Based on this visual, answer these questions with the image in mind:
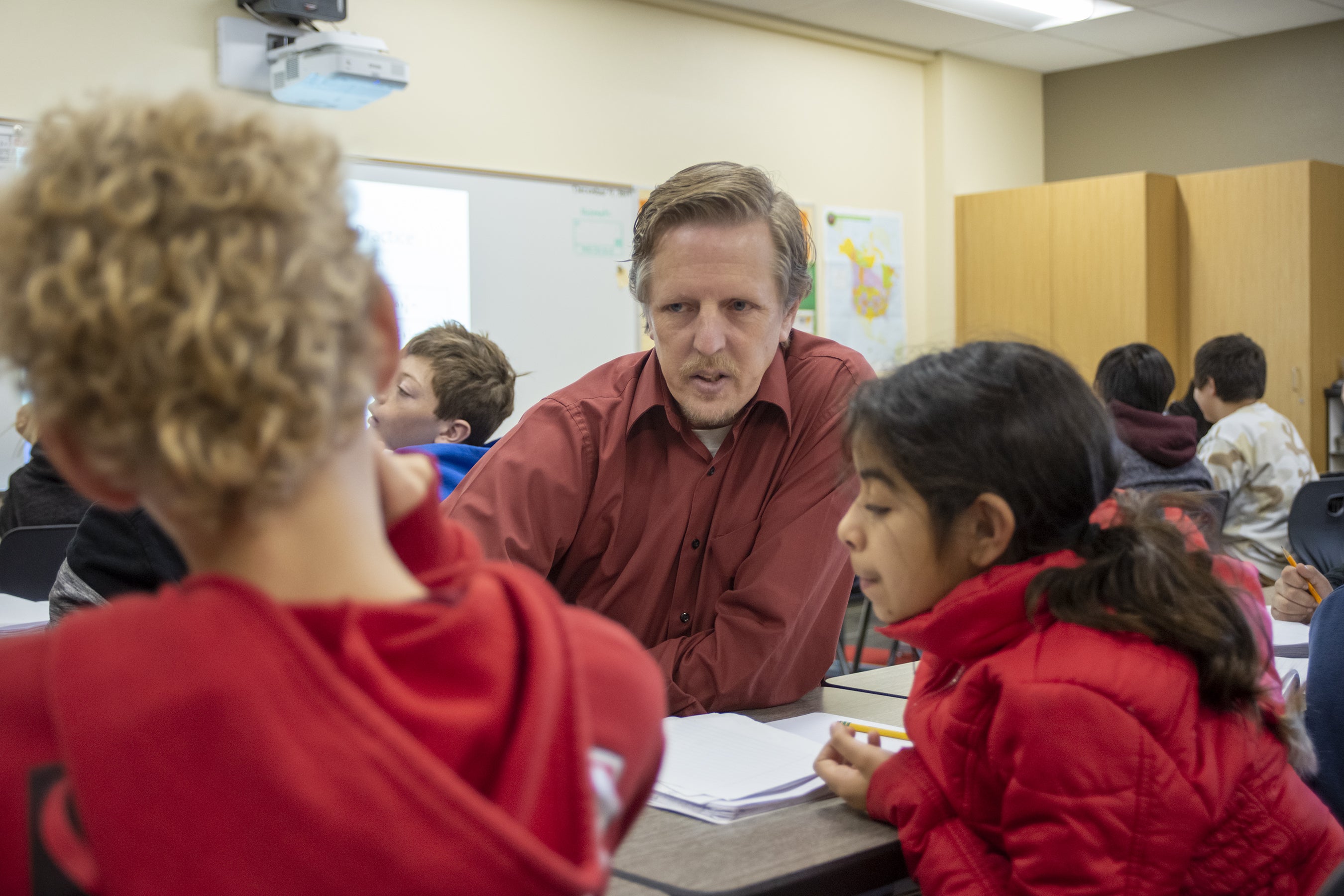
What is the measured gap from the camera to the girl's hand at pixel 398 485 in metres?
0.76

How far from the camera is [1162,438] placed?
3.97m

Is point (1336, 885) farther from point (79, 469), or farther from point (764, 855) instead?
point (79, 469)

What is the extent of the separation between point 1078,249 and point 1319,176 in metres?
1.15

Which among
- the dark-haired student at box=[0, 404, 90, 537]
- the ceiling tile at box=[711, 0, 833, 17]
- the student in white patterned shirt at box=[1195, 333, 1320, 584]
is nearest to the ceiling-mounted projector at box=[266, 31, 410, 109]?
the dark-haired student at box=[0, 404, 90, 537]

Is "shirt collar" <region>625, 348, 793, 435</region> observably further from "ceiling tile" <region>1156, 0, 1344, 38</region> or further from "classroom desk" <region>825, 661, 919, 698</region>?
"ceiling tile" <region>1156, 0, 1344, 38</region>

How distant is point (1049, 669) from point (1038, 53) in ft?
20.1

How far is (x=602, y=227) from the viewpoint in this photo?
5.17 metres

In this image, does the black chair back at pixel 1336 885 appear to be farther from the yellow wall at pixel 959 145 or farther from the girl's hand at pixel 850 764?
the yellow wall at pixel 959 145

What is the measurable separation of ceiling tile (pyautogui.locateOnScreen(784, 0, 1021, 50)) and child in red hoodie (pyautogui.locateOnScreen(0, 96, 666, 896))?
5373 millimetres

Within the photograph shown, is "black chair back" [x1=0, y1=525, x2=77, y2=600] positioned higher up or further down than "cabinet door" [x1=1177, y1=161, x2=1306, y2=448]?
further down

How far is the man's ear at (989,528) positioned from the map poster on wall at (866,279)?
15.6 feet

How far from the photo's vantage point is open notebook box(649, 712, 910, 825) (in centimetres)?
117

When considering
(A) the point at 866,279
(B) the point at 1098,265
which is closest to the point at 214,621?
(A) the point at 866,279

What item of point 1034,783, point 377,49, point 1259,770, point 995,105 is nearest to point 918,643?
point 1034,783
